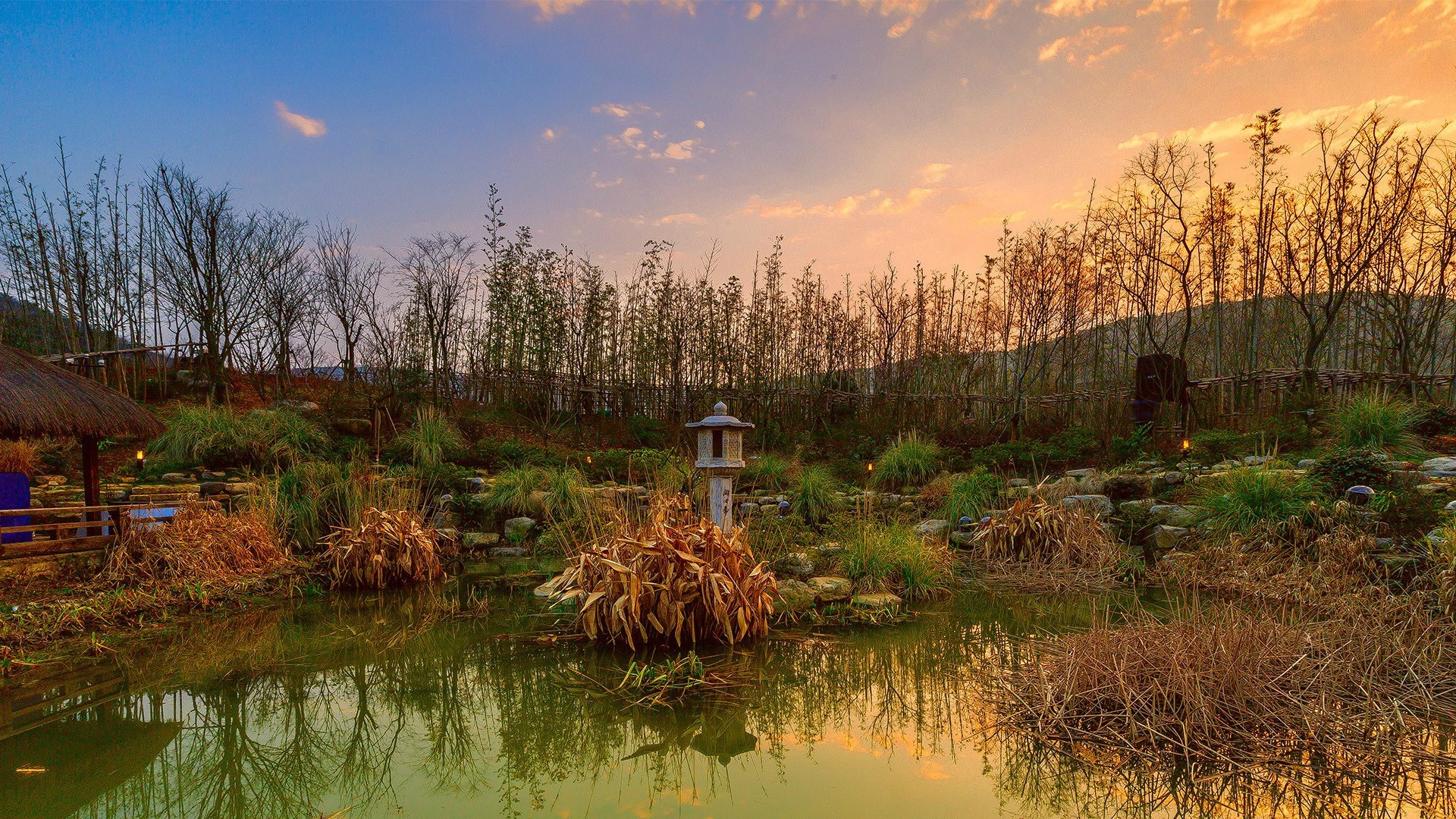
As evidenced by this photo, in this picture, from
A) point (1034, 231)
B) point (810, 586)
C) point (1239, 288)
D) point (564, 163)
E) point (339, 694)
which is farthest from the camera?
point (1034, 231)

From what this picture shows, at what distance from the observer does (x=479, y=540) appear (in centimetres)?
727

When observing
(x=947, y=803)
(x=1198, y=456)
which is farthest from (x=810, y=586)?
(x=1198, y=456)

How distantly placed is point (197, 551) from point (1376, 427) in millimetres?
10575

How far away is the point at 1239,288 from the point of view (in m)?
9.99

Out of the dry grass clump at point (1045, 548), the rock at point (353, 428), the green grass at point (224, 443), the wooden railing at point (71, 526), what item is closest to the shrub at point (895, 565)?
the dry grass clump at point (1045, 548)

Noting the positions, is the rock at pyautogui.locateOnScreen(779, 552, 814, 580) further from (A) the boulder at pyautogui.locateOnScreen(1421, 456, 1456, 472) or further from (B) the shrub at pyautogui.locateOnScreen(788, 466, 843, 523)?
(A) the boulder at pyautogui.locateOnScreen(1421, 456, 1456, 472)

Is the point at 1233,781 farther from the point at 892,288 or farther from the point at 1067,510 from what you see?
the point at 892,288

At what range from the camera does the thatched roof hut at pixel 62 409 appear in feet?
15.8

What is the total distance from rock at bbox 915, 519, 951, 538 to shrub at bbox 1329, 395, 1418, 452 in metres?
3.68

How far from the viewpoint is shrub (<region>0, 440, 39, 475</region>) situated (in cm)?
698

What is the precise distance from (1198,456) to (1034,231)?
5.08 meters

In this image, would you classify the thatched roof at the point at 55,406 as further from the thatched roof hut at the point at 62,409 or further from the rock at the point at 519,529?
the rock at the point at 519,529

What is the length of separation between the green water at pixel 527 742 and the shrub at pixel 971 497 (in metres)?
2.87

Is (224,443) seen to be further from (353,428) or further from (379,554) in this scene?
(379,554)
